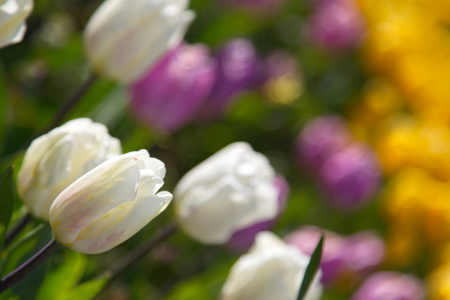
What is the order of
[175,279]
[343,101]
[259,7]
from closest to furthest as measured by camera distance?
[175,279] < [259,7] < [343,101]

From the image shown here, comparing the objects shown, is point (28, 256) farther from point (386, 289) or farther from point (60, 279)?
point (386, 289)

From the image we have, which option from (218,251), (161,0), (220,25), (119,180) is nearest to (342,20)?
(220,25)

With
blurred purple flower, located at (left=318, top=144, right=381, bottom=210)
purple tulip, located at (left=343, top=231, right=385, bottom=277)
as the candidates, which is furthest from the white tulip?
blurred purple flower, located at (left=318, top=144, right=381, bottom=210)

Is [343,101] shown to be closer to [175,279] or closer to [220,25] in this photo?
[220,25]

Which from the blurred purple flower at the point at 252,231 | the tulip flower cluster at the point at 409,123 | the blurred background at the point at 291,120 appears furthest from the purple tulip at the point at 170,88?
the tulip flower cluster at the point at 409,123

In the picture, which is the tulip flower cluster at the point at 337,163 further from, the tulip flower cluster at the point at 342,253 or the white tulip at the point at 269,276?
the white tulip at the point at 269,276
